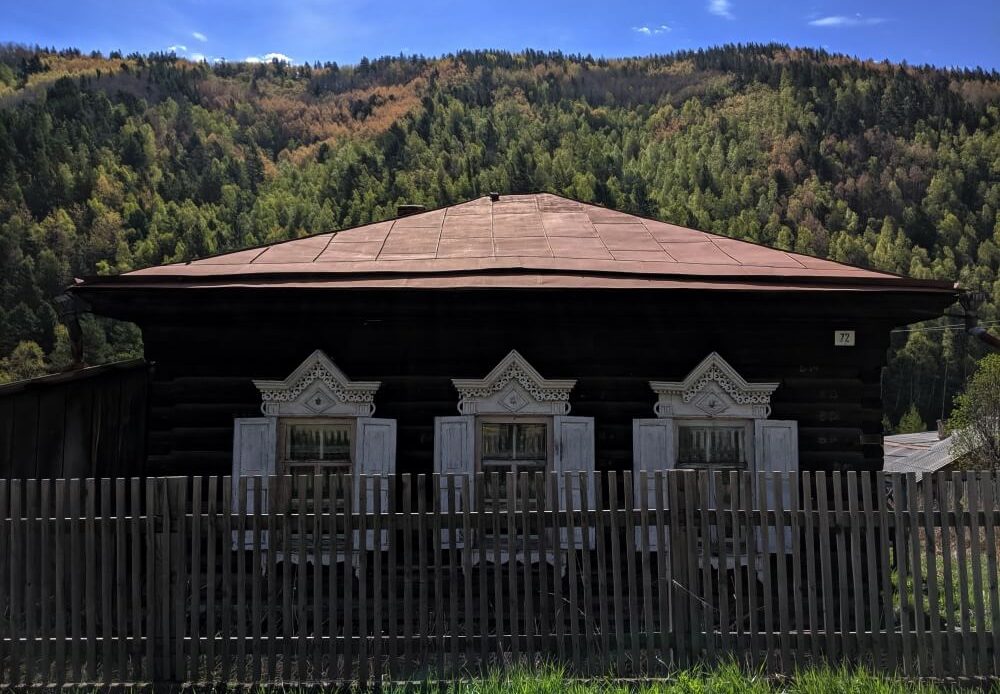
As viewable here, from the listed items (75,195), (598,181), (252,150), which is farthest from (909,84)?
(75,195)

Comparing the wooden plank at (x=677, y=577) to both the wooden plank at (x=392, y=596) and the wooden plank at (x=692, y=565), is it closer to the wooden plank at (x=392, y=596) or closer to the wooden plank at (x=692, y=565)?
A: the wooden plank at (x=692, y=565)

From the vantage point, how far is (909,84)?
131m

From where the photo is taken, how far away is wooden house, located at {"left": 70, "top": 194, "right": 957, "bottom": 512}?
7.35 metres

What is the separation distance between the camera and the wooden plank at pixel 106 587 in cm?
515

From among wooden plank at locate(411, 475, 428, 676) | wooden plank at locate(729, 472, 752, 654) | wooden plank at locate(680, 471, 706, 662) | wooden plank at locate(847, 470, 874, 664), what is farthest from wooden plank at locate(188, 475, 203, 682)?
wooden plank at locate(847, 470, 874, 664)

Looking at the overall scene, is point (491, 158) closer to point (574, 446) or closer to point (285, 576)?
point (574, 446)

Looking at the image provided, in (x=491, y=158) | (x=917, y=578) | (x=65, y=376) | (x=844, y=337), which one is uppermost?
(x=491, y=158)

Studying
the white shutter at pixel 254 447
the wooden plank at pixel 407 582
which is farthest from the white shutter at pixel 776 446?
the white shutter at pixel 254 447

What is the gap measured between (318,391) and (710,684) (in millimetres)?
4337

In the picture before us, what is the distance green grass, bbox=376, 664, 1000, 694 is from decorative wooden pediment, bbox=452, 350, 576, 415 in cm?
275

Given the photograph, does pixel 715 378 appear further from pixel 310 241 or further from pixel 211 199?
pixel 211 199

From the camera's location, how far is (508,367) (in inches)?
293

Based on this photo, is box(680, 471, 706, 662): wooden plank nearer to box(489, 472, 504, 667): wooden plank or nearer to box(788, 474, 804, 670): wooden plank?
box(788, 474, 804, 670): wooden plank

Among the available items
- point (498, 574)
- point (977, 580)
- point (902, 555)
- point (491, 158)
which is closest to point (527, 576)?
point (498, 574)
